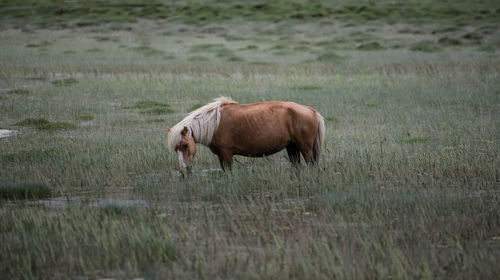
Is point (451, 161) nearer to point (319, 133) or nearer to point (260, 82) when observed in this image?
point (319, 133)

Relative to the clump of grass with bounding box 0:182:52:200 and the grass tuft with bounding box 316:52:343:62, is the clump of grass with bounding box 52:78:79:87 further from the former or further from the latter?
the clump of grass with bounding box 0:182:52:200

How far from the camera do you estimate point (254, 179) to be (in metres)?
8.27

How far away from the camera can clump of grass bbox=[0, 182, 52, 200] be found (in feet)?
25.3

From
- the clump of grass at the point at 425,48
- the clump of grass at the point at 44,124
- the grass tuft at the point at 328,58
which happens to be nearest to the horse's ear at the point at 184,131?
the clump of grass at the point at 44,124

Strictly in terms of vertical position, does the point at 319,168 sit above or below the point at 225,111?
below

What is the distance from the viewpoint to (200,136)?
27.1 ft

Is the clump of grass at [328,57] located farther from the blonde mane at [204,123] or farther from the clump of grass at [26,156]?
the blonde mane at [204,123]

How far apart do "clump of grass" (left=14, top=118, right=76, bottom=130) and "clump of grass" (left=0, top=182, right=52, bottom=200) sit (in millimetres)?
5473

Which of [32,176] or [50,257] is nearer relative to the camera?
[50,257]

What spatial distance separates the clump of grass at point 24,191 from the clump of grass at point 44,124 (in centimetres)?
547

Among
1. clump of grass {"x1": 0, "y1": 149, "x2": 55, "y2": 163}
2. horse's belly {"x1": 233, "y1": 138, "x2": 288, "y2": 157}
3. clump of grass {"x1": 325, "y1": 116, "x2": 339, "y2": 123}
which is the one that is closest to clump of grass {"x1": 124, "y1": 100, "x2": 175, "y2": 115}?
clump of grass {"x1": 325, "y1": 116, "x2": 339, "y2": 123}

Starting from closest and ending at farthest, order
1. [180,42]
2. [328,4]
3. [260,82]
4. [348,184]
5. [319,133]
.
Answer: [348,184] < [319,133] < [260,82] < [180,42] < [328,4]

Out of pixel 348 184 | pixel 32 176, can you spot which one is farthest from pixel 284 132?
pixel 32 176

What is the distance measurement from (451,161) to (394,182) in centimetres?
140
